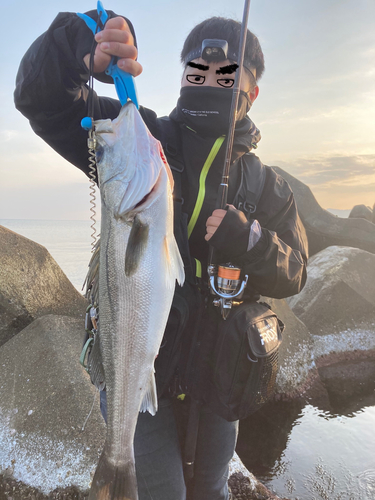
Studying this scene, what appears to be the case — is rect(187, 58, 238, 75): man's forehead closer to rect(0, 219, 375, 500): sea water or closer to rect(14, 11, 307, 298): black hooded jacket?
rect(14, 11, 307, 298): black hooded jacket

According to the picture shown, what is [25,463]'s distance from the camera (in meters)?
3.36

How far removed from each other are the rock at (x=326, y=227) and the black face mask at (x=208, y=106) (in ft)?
39.4

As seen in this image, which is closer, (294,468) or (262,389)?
(262,389)

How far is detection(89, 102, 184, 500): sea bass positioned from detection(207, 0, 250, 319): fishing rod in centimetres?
48

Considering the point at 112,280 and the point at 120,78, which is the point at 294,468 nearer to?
the point at 112,280

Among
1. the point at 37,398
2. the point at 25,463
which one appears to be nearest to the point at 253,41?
the point at 37,398

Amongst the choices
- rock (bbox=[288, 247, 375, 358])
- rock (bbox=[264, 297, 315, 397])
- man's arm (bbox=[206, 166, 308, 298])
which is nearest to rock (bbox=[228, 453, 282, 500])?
man's arm (bbox=[206, 166, 308, 298])

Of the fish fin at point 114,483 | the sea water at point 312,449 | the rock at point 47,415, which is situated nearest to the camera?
the fish fin at point 114,483

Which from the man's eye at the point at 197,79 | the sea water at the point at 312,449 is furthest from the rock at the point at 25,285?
the man's eye at the point at 197,79

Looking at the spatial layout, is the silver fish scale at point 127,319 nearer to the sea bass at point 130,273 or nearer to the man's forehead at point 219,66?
the sea bass at point 130,273

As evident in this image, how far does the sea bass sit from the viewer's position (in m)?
1.59

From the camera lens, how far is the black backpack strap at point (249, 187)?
7.38 feet

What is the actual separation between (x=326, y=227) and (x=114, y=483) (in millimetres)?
13841

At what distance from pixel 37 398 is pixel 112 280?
9.62 feet
